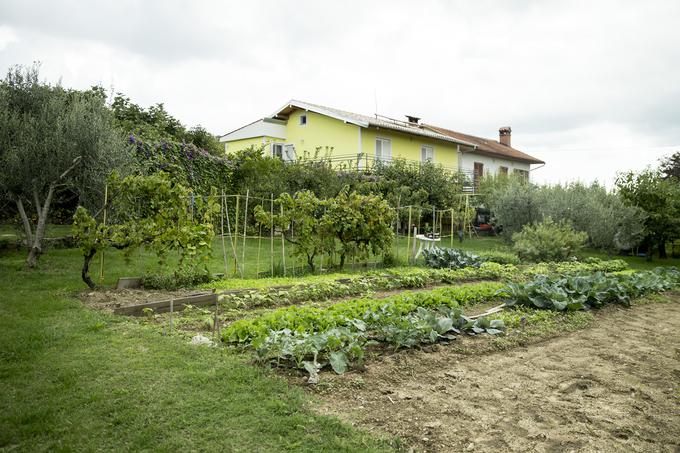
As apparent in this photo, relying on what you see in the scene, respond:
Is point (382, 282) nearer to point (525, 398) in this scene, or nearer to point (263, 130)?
point (525, 398)

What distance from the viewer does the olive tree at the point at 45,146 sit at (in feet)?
33.7

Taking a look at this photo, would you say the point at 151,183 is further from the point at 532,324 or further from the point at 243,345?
the point at 532,324

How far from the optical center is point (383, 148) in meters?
27.1

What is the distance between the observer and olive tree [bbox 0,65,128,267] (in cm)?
1027

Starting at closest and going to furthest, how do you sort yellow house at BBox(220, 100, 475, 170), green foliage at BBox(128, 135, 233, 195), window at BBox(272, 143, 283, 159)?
green foliage at BBox(128, 135, 233, 195) < yellow house at BBox(220, 100, 475, 170) < window at BBox(272, 143, 283, 159)

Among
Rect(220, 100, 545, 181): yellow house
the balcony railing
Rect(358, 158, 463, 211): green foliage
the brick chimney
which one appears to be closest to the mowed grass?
Rect(358, 158, 463, 211): green foliage

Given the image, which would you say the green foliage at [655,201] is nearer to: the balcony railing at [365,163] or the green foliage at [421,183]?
the green foliage at [421,183]

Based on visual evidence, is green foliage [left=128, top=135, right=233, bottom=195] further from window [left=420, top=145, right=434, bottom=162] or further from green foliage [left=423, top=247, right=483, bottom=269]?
window [left=420, top=145, right=434, bottom=162]

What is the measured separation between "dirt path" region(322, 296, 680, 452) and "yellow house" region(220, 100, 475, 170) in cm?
1909

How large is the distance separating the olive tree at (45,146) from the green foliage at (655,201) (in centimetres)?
1866

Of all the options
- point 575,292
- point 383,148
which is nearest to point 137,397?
point 575,292

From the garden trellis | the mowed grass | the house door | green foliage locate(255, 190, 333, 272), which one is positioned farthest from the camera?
the house door

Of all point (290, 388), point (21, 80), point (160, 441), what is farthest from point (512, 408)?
point (21, 80)

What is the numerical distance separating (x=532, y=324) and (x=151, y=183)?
21.4ft
